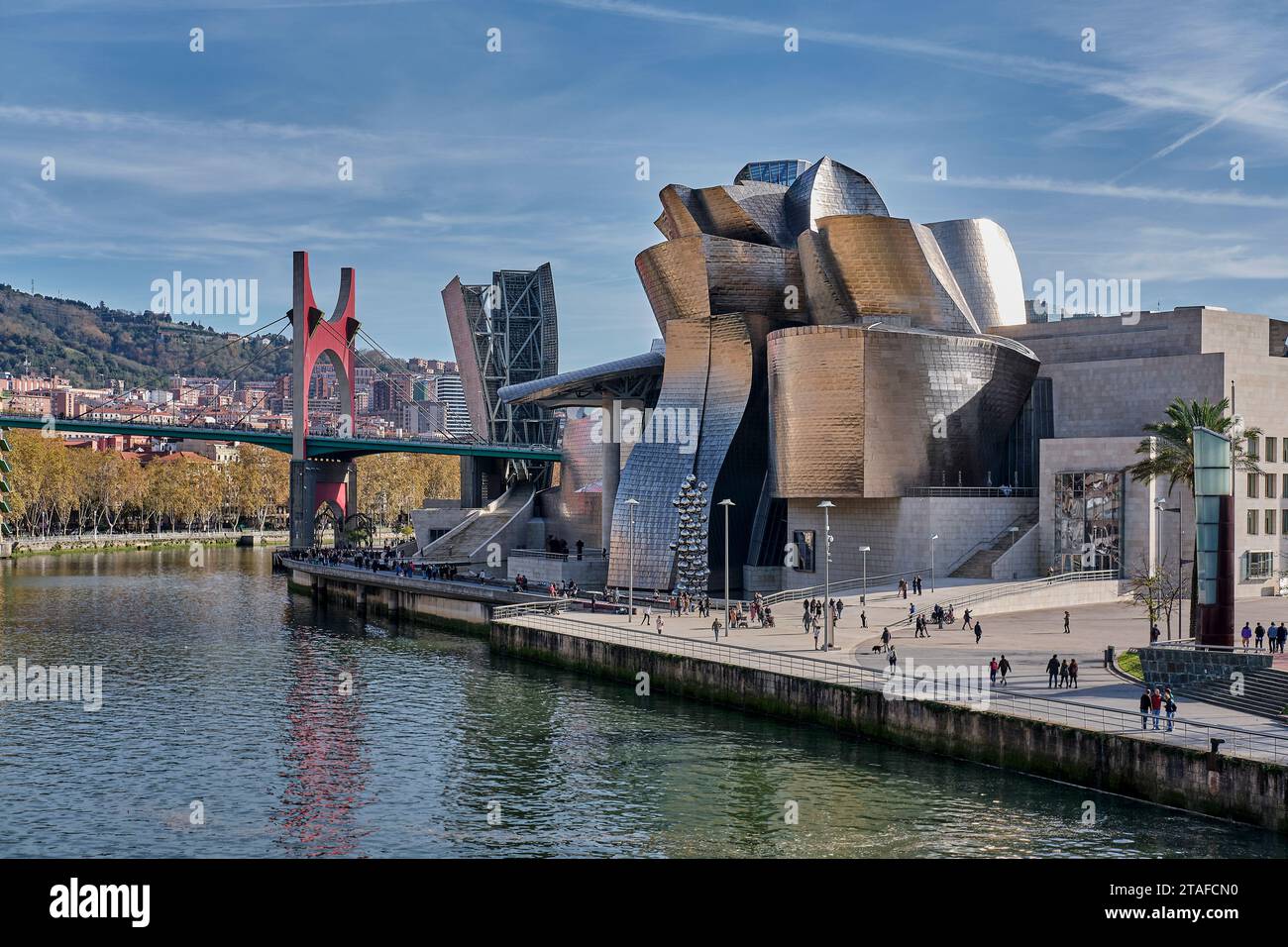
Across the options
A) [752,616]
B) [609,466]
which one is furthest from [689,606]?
[609,466]

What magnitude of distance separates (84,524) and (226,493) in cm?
1340

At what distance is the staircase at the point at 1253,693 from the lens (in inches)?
1066

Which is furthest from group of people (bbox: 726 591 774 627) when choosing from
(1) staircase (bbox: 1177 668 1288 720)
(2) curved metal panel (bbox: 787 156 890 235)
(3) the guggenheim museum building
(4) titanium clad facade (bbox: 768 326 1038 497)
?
Answer: (2) curved metal panel (bbox: 787 156 890 235)

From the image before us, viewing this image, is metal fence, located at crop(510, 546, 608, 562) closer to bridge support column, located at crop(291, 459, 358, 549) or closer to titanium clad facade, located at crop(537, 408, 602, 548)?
titanium clad facade, located at crop(537, 408, 602, 548)

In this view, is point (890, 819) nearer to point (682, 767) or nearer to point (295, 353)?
point (682, 767)

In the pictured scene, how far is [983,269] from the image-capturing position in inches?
2574

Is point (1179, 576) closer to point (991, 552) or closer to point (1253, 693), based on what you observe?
point (991, 552)

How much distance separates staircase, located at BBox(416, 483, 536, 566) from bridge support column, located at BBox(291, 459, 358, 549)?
1085 centimetres

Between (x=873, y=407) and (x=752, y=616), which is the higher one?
(x=873, y=407)

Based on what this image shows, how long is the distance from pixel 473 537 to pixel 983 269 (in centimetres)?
3321

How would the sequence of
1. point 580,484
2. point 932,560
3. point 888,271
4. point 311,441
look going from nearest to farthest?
point 932,560, point 888,271, point 580,484, point 311,441

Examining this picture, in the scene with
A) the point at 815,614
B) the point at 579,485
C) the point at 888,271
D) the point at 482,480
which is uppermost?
the point at 888,271

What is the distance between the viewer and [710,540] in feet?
185

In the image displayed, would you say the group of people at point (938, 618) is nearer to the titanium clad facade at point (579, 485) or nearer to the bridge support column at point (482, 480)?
the titanium clad facade at point (579, 485)
